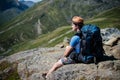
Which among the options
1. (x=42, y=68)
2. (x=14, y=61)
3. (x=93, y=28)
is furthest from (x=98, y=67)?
(x=14, y=61)

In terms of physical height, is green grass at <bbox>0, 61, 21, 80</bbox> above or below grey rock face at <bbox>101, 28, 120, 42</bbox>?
above

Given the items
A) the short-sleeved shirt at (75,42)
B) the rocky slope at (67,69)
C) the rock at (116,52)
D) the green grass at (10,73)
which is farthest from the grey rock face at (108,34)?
the short-sleeved shirt at (75,42)

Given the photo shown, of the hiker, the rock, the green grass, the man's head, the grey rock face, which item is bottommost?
the grey rock face

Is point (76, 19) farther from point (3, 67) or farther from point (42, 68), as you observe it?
point (3, 67)

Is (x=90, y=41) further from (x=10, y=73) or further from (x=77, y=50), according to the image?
(x=10, y=73)

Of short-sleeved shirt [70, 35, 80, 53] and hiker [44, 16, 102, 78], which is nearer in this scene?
hiker [44, 16, 102, 78]

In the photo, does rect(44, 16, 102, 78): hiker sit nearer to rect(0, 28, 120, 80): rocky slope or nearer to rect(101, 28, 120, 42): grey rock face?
rect(0, 28, 120, 80): rocky slope

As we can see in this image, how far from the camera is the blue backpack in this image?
1853cm

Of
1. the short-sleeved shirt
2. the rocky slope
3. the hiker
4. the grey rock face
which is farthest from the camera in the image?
the grey rock face

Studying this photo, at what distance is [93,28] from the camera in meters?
18.7

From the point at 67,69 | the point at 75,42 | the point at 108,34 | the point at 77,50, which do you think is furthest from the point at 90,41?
the point at 108,34

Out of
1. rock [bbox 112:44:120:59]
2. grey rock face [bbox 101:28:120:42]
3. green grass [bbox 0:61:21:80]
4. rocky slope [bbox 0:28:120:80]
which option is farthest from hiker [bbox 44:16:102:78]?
grey rock face [bbox 101:28:120:42]

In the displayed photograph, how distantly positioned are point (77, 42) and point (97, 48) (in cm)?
151

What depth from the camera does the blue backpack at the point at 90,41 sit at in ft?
60.8
